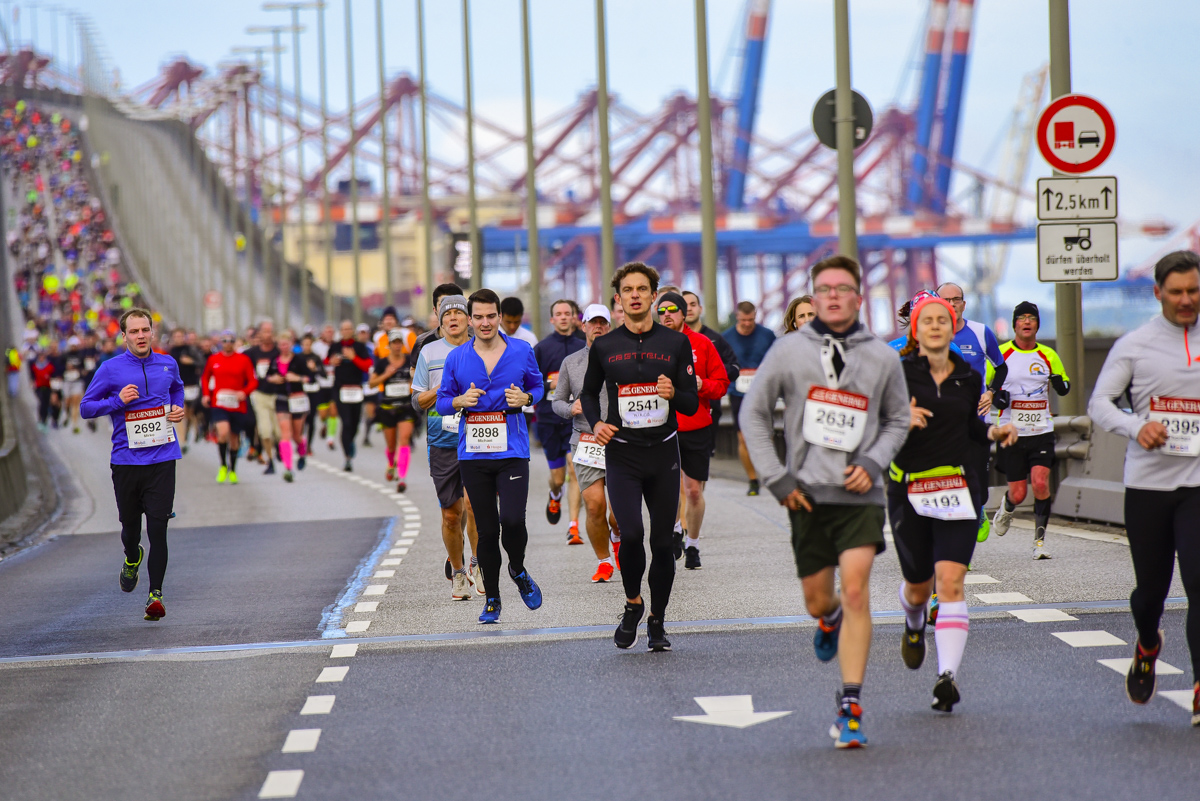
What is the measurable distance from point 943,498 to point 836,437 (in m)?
0.78

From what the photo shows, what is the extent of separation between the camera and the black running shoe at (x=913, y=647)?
7.58 metres

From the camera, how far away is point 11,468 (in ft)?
70.6

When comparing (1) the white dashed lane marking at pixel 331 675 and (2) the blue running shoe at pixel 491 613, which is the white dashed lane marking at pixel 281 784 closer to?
(1) the white dashed lane marking at pixel 331 675

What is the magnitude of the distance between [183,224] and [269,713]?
112126mm

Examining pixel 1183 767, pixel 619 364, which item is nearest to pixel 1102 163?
pixel 619 364

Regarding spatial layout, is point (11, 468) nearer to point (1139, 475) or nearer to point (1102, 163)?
point (1102, 163)

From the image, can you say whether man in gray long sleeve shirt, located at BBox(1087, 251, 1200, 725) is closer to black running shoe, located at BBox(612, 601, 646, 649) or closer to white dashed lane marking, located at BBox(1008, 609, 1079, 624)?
white dashed lane marking, located at BBox(1008, 609, 1079, 624)

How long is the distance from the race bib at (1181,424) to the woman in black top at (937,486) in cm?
81

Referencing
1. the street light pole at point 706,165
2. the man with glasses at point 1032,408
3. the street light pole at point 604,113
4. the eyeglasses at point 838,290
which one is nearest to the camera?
the eyeglasses at point 838,290

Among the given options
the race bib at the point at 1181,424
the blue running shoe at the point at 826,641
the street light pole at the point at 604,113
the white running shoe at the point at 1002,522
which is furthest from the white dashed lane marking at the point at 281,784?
the street light pole at the point at 604,113

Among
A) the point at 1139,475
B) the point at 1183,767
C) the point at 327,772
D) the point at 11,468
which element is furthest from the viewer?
the point at 11,468

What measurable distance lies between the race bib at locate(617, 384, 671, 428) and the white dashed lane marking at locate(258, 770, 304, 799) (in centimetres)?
287

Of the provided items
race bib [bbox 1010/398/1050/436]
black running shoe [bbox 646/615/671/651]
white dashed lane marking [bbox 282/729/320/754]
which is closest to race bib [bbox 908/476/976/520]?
black running shoe [bbox 646/615/671/651]

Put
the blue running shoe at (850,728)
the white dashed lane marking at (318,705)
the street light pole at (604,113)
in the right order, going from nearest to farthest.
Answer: the blue running shoe at (850,728)
the white dashed lane marking at (318,705)
the street light pole at (604,113)
